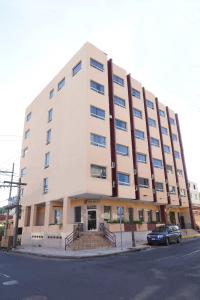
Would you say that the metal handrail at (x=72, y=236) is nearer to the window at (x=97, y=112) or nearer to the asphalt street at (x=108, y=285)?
the asphalt street at (x=108, y=285)

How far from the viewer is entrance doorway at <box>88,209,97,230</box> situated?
2402 centimetres

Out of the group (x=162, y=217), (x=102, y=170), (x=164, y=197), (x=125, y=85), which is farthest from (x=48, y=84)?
(x=162, y=217)

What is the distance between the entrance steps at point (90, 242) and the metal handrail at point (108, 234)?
13.1 inches

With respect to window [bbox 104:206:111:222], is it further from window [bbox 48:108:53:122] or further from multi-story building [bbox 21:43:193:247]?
window [bbox 48:108:53:122]

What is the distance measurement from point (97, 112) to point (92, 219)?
11720 millimetres

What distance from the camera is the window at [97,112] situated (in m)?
25.3

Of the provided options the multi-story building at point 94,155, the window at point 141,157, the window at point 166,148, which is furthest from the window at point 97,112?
the window at point 166,148

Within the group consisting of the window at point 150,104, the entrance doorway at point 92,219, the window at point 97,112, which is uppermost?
the window at point 150,104

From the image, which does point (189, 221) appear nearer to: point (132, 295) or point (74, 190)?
point (74, 190)

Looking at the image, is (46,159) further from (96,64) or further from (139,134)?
(96,64)

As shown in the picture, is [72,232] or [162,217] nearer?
[72,232]

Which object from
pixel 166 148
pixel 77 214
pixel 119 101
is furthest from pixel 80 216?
pixel 166 148

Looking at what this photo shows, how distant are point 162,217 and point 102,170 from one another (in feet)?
47.3

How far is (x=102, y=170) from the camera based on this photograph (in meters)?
24.2
